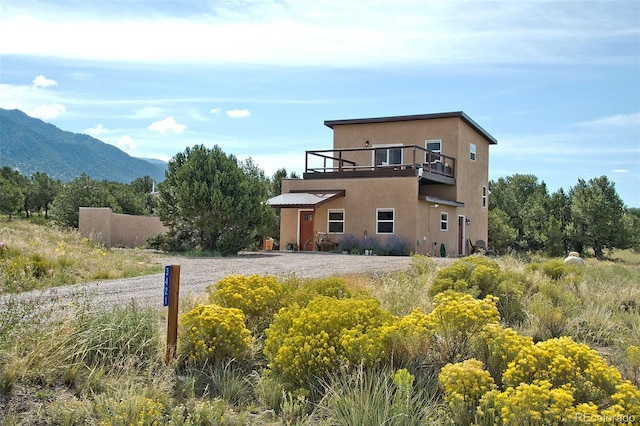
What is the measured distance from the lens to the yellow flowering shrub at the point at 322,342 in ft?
19.1

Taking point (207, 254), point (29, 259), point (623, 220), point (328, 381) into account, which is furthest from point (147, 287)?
point (623, 220)

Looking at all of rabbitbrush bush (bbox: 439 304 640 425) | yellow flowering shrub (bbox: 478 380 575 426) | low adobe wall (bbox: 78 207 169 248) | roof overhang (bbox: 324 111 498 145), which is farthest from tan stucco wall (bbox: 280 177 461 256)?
yellow flowering shrub (bbox: 478 380 575 426)

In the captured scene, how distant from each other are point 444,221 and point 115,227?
15.8 metres

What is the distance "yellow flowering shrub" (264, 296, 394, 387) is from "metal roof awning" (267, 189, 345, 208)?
19592 mm

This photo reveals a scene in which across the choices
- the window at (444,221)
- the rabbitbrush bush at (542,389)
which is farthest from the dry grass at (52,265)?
the window at (444,221)

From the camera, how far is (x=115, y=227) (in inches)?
1064

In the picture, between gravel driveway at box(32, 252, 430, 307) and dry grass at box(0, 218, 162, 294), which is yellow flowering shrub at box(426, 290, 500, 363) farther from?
dry grass at box(0, 218, 162, 294)

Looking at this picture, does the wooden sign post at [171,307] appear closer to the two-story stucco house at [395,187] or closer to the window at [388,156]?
the two-story stucco house at [395,187]

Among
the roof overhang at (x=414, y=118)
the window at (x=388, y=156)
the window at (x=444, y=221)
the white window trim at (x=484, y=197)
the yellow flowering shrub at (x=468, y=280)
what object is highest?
the roof overhang at (x=414, y=118)

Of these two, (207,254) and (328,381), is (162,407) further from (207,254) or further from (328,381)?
(207,254)

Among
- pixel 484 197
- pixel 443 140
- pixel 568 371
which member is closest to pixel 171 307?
pixel 568 371

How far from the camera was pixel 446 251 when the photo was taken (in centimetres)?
2897

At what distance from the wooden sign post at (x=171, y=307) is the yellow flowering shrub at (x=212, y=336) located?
0.71 ft

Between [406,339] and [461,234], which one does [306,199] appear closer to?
[461,234]
